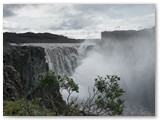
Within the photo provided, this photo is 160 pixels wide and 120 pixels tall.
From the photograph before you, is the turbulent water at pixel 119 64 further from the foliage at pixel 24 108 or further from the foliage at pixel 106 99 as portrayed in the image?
the foliage at pixel 24 108

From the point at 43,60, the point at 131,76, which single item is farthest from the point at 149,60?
the point at 43,60

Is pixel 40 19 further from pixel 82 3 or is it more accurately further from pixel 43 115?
pixel 43 115

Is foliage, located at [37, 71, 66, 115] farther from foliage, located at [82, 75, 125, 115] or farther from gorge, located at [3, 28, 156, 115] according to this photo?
foliage, located at [82, 75, 125, 115]

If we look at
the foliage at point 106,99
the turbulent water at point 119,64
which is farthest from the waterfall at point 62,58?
the foliage at point 106,99

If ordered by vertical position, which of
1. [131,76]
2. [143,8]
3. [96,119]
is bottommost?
[96,119]

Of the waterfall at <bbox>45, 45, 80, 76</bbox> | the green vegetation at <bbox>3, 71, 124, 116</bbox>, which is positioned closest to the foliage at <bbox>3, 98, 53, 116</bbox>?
the green vegetation at <bbox>3, 71, 124, 116</bbox>
